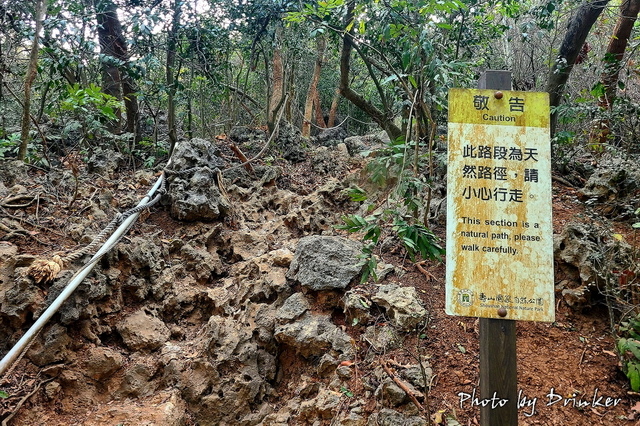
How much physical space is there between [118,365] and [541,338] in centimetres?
350

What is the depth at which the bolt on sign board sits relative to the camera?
183 cm

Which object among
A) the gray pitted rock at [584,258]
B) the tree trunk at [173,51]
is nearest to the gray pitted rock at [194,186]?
the tree trunk at [173,51]

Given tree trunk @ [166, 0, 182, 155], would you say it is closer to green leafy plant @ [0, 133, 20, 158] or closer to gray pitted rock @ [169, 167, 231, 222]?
Result: gray pitted rock @ [169, 167, 231, 222]

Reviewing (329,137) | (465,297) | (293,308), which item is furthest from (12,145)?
(329,137)

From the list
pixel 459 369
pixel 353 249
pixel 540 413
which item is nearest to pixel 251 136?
pixel 353 249

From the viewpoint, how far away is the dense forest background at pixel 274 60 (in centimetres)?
418

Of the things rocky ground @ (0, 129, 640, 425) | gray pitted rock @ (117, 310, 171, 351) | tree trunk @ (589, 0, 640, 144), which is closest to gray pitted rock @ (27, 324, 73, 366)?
rocky ground @ (0, 129, 640, 425)

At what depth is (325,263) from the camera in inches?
141

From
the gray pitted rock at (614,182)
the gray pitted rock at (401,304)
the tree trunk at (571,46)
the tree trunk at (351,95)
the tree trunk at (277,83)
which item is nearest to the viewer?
the gray pitted rock at (401,304)

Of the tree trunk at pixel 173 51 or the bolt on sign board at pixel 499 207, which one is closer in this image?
the bolt on sign board at pixel 499 207

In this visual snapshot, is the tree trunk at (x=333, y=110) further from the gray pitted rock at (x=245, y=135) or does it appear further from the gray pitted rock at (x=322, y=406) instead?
the gray pitted rock at (x=322, y=406)

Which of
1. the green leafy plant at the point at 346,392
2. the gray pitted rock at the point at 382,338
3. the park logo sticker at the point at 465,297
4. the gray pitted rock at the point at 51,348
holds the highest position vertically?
the park logo sticker at the point at 465,297

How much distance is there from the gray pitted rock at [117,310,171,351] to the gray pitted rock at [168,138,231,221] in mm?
1508

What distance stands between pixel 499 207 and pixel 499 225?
9 cm
